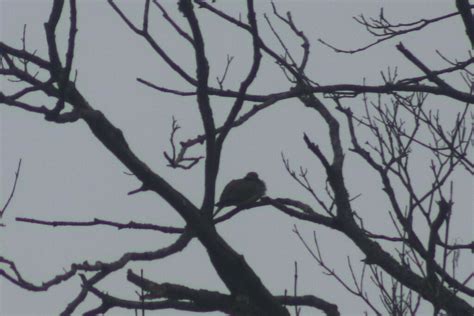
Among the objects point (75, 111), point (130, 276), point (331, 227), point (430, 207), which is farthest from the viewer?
point (331, 227)

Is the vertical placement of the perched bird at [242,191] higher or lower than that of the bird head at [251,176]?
lower

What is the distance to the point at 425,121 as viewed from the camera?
5.82 m

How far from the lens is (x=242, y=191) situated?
10547mm

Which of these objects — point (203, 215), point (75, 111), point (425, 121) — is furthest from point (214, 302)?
point (425, 121)

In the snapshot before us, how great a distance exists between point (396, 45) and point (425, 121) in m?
2.04

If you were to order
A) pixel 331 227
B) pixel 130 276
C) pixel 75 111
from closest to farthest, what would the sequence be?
pixel 75 111, pixel 130 276, pixel 331 227

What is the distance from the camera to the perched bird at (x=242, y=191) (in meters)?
10.4

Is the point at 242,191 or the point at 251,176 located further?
the point at 251,176

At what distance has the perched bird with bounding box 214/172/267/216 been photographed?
10359mm

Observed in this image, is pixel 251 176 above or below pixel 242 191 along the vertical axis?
above

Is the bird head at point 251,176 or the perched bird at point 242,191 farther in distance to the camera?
the bird head at point 251,176

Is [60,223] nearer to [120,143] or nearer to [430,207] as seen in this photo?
[120,143]

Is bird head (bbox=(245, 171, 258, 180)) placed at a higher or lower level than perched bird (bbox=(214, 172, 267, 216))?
higher

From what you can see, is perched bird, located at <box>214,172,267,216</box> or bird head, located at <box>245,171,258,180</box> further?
bird head, located at <box>245,171,258,180</box>
